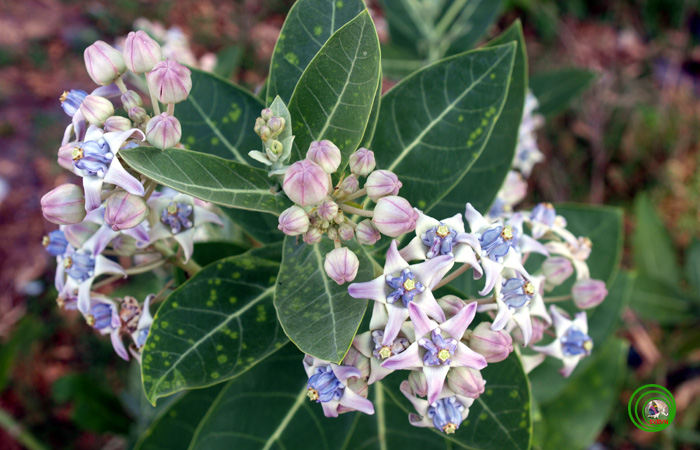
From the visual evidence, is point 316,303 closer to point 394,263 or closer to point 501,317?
point 394,263

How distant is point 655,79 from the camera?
4.56 m

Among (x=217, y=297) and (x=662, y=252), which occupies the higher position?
(x=217, y=297)

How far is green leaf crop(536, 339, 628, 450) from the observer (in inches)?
101

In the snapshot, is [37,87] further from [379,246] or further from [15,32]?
[379,246]

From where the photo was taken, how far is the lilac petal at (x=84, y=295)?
142 cm

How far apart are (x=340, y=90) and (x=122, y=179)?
0.52 metres

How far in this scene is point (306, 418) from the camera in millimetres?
1684

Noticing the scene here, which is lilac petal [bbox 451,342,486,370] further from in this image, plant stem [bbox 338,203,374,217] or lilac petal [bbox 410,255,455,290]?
plant stem [bbox 338,203,374,217]

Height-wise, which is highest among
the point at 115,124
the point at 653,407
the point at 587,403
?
the point at 115,124

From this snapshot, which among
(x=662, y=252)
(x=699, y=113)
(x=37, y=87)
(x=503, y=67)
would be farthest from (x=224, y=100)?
(x=699, y=113)

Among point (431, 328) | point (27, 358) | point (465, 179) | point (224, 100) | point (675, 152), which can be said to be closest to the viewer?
point (431, 328)

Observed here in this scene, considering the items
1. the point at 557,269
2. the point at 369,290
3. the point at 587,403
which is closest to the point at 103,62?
the point at 369,290

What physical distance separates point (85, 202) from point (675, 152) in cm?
421

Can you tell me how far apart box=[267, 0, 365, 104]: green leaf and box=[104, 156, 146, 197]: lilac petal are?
1.46 ft
